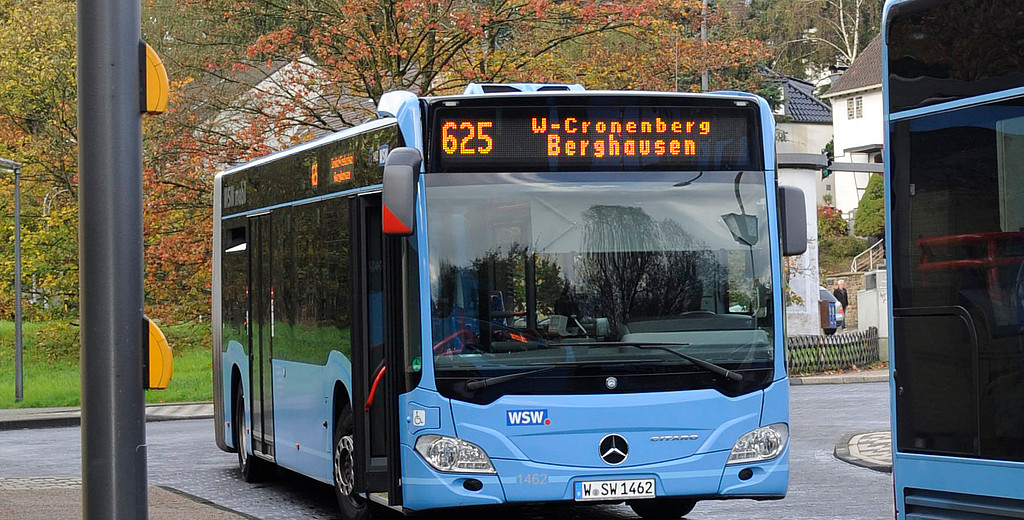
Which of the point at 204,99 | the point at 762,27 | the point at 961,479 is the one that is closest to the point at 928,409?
the point at 961,479

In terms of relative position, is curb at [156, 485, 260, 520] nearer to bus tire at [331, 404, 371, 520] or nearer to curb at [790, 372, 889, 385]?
bus tire at [331, 404, 371, 520]

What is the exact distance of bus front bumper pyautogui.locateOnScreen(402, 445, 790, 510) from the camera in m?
9.59

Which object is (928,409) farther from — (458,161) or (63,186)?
(63,186)

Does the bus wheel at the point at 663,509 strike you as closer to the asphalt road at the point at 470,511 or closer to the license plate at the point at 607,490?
the asphalt road at the point at 470,511

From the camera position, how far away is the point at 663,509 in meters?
11.9

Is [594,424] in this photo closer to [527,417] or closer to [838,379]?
[527,417]

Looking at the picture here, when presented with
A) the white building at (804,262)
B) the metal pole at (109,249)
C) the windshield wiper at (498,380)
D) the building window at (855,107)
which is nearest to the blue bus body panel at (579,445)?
the windshield wiper at (498,380)

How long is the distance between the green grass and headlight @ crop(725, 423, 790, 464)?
2058cm

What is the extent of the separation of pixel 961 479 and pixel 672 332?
3.57 meters

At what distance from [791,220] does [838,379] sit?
810 inches

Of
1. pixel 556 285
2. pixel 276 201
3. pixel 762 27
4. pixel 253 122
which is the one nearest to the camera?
pixel 556 285

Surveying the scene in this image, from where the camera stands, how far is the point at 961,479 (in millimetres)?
6383

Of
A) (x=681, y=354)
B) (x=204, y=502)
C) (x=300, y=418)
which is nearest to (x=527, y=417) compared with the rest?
(x=681, y=354)

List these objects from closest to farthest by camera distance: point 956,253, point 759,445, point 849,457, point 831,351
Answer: point 956,253 < point 759,445 < point 849,457 < point 831,351
